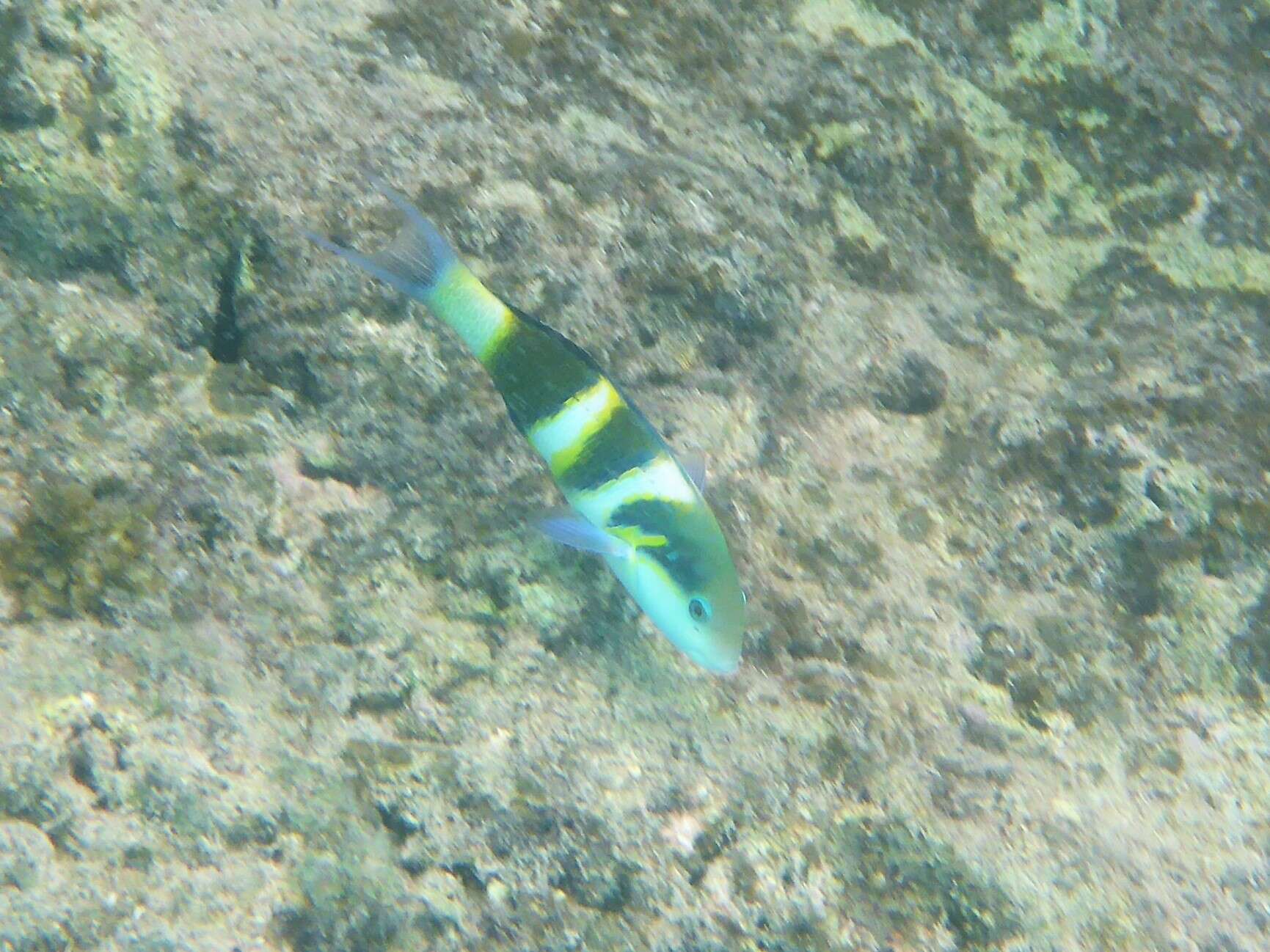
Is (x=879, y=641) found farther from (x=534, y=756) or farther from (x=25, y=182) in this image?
(x=25, y=182)

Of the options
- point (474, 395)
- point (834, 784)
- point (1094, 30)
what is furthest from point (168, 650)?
point (1094, 30)

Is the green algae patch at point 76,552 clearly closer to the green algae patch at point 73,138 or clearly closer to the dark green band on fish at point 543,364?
the green algae patch at point 73,138

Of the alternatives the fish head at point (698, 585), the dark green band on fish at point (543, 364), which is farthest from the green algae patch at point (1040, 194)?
the fish head at point (698, 585)

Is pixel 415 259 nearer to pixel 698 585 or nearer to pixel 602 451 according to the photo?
pixel 602 451

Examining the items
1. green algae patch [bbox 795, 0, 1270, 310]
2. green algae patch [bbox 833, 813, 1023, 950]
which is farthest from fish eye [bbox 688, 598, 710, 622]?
green algae patch [bbox 795, 0, 1270, 310]

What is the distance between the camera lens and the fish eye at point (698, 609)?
5.56 ft

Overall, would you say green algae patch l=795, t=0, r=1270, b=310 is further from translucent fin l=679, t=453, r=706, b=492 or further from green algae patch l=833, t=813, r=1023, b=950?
green algae patch l=833, t=813, r=1023, b=950

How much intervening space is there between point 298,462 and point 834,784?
1.46 m

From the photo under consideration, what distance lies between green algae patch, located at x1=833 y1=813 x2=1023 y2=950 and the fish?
519mm

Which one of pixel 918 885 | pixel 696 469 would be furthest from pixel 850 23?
pixel 918 885

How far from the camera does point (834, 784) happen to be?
193 centimetres

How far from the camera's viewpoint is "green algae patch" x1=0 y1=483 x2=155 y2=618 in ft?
5.45

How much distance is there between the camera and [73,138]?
204 cm

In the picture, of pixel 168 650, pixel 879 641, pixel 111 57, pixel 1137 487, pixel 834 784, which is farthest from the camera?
pixel 1137 487
